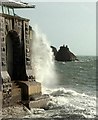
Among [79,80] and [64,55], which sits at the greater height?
[64,55]

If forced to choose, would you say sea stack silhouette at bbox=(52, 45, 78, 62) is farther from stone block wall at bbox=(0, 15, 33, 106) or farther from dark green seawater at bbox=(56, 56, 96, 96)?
stone block wall at bbox=(0, 15, 33, 106)

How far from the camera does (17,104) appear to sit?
19391mm

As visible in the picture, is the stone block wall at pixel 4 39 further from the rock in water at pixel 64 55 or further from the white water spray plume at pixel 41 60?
the rock in water at pixel 64 55

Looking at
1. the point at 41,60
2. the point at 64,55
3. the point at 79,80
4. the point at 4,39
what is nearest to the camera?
the point at 4,39

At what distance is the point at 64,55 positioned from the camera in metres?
122

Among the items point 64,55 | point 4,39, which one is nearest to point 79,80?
point 4,39

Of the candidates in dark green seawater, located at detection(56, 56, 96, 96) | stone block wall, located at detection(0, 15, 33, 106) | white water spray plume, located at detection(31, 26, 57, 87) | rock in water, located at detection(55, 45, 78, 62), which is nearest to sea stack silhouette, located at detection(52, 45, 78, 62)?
rock in water, located at detection(55, 45, 78, 62)

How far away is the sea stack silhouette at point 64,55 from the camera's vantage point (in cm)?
11350

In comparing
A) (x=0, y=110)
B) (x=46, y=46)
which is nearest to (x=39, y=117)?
(x=0, y=110)

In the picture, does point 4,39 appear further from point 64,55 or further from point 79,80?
point 64,55

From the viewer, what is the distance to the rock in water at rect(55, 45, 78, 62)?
114 meters

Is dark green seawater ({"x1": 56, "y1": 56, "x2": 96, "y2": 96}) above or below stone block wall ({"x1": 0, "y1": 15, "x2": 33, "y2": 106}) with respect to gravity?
below

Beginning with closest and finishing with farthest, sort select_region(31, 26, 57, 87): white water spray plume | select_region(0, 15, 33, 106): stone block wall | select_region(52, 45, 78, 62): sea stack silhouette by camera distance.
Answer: select_region(0, 15, 33, 106): stone block wall → select_region(31, 26, 57, 87): white water spray plume → select_region(52, 45, 78, 62): sea stack silhouette

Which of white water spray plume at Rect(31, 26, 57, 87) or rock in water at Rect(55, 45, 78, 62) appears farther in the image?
rock in water at Rect(55, 45, 78, 62)
